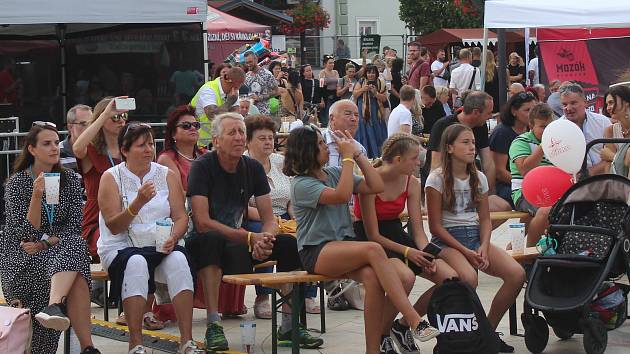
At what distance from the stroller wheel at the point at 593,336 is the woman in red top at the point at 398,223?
82 centimetres

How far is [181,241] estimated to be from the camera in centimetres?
729

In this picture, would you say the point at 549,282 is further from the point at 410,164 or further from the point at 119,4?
the point at 119,4

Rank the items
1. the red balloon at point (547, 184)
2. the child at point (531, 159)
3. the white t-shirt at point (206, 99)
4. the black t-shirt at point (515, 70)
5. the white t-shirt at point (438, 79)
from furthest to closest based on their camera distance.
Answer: the white t-shirt at point (438, 79)
the black t-shirt at point (515, 70)
the white t-shirt at point (206, 99)
the child at point (531, 159)
the red balloon at point (547, 184)

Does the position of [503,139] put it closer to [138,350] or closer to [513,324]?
[513,324]

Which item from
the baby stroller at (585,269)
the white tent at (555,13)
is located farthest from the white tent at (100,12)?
the baby stroller at (585,269)

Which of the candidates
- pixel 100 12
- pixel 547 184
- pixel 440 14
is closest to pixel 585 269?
pixel 547 184

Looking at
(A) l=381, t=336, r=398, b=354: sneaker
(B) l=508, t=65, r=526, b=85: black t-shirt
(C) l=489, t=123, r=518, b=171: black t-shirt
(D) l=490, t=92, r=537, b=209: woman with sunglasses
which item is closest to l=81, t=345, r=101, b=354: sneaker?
(A) l=381, t=336, r=398, b=354: sneaker

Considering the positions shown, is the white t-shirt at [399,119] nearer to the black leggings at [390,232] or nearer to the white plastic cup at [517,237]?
the white plastic cup at [517,237]

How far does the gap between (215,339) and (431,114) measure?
9.60 m

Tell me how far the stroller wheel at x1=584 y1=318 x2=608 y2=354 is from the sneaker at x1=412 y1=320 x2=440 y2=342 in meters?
0.88

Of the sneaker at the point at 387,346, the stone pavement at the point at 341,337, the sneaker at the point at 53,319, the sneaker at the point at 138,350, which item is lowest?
the stone pavement at the point at 341,337

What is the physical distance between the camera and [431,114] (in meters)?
15.8

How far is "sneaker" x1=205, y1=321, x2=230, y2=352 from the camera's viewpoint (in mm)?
6602

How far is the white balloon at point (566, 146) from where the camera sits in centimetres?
733
